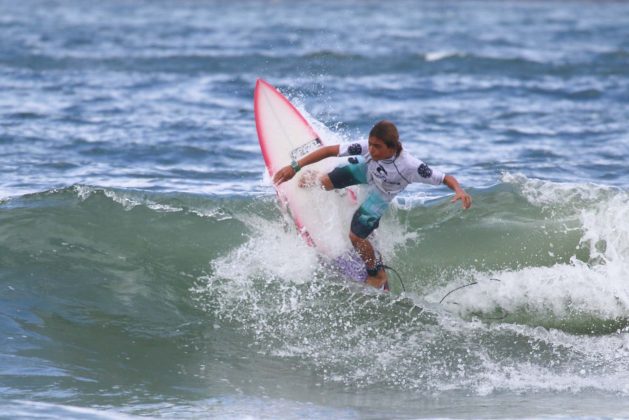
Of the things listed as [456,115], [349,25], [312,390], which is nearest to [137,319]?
[312,390]

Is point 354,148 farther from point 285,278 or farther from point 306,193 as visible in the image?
point 285,278

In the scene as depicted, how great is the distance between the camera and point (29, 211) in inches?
391

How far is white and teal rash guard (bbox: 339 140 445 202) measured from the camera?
7.83 meters

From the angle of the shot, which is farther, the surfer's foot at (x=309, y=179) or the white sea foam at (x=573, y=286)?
the surfer's foot at (x=309, y=179)

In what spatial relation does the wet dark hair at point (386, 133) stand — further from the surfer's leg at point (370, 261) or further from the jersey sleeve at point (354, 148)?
the surfer's leg at point (370, 261)

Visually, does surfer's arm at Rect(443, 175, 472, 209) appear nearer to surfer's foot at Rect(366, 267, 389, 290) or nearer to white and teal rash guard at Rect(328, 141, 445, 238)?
white and teal rash guard at Rect(328, 141, 445, 238)

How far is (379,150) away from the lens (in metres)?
7.69

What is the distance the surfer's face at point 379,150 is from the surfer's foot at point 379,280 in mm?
1228

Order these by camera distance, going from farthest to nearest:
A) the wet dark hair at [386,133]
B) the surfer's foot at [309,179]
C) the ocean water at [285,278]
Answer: the surfer's foot at [309,179] < the wet dark hair at [386,133] < the ocean water at [285,278]

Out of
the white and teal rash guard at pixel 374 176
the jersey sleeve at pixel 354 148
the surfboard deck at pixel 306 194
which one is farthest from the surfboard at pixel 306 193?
the jersey sleeve at pixel 354 148

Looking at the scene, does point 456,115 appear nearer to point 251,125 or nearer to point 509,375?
point 251,125

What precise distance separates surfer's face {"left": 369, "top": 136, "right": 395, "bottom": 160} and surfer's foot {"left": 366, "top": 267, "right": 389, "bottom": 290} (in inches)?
48.4

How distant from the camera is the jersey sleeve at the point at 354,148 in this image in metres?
7.93

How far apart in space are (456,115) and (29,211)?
10032 millimetres
